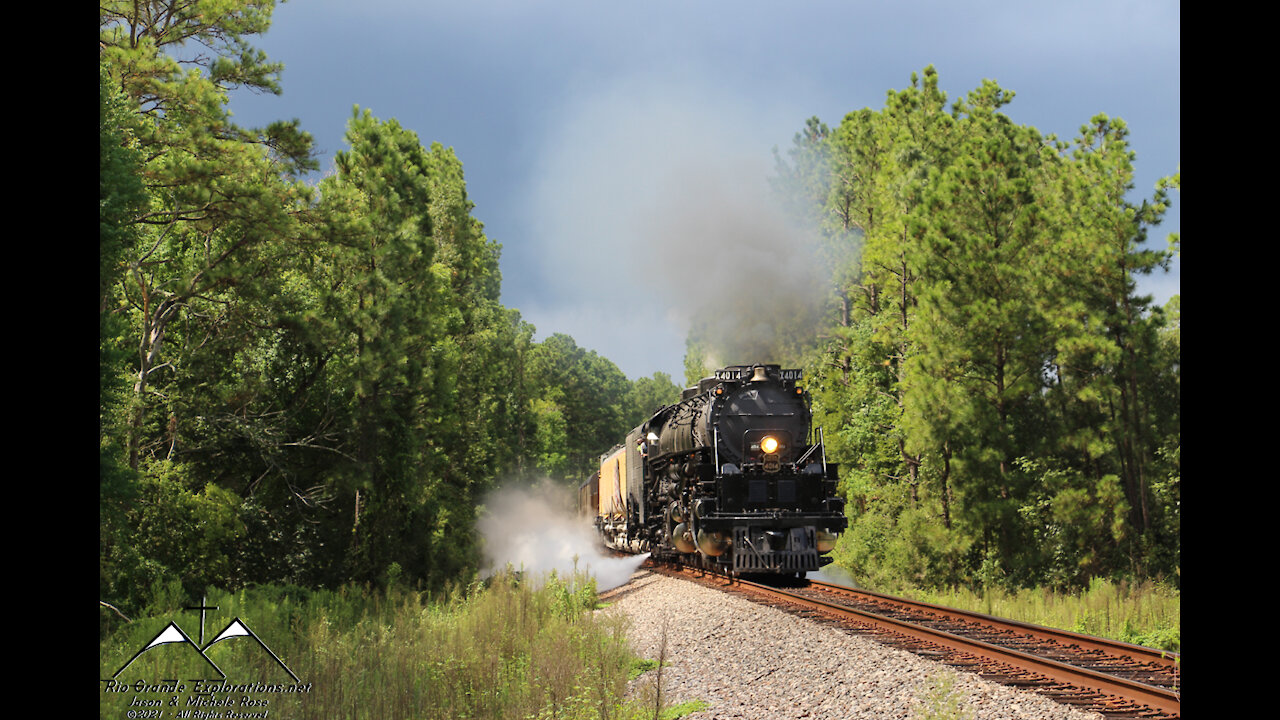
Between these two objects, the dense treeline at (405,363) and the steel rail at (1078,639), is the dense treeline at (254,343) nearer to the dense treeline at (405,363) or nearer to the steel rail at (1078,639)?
the dense treeline at (405,363)

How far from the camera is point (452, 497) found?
104 ft

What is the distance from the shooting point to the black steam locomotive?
15.1 meters

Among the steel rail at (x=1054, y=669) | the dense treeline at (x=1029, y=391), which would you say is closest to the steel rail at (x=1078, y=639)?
the steel rail at (x=1054, y=669)

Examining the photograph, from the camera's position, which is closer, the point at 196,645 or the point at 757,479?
the point at 196,645

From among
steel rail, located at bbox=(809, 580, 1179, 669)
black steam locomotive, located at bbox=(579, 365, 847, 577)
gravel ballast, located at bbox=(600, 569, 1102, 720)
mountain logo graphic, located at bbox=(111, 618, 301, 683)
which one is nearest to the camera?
mountain logo graphic, located at bbox=(111, 618, 301, 683)

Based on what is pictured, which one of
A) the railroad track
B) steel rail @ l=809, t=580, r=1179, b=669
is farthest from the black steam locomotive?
steel rail @ l=809, t=580, r=1179, b=669

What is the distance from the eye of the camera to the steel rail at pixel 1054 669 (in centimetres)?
690

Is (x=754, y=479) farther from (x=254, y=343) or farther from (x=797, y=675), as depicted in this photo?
(x=254, y=343)

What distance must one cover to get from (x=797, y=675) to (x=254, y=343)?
15983 millimetres

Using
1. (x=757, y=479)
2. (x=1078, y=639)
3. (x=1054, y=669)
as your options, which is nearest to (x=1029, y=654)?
(x=1054, y=669)

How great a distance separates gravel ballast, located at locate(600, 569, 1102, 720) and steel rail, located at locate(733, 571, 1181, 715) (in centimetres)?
73

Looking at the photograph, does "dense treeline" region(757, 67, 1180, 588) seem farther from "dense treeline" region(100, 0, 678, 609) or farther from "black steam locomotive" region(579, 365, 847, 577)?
"dense treeline" region(100, 0, 678, 609)

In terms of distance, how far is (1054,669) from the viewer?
8.07m

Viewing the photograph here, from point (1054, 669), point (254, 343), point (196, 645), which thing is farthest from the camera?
point (254, 343)
